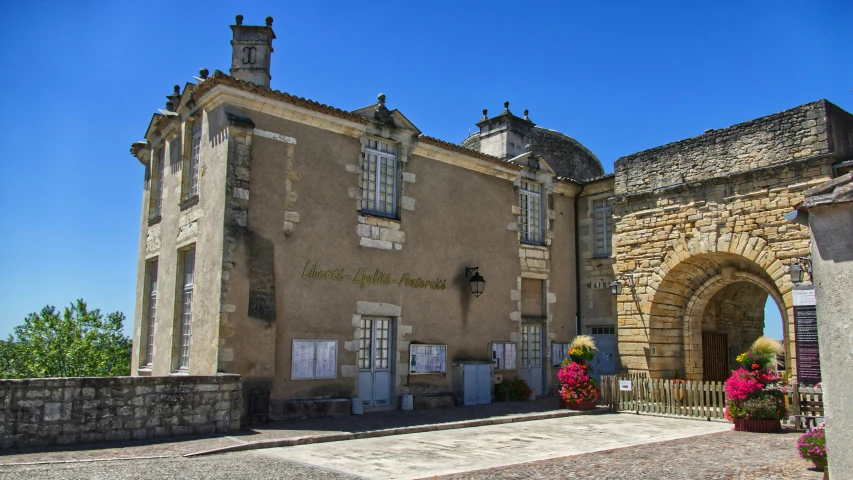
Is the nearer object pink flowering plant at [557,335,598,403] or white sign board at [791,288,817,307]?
white sign board at [791,288,817,307]

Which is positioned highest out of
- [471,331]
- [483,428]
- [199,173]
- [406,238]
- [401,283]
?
[199,173]

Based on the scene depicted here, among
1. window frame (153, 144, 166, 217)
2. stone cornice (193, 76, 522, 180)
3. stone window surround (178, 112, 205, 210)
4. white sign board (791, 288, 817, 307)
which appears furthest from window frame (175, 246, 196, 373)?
white sign board (791, 288, 817, 307)

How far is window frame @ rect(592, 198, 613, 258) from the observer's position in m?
15.4

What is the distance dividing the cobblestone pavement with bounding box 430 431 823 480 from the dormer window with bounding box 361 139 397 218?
612 centimetres

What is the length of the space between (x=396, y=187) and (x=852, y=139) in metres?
8.25

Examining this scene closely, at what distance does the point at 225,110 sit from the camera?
1070cm

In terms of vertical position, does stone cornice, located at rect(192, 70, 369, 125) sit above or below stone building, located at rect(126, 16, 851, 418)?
above

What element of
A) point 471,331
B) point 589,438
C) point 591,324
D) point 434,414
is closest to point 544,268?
point 591,324

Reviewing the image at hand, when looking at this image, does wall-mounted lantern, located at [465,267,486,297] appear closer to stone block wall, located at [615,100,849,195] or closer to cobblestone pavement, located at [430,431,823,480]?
stone block wall, located at [615,100,849,195]

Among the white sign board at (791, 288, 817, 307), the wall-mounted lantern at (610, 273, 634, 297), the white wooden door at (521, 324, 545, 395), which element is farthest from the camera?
the white wooden door at (521, 324, 545, 395)

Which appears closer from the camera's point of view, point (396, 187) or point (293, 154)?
point (293, 154)

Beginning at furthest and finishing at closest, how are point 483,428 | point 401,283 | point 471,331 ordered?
point 471,331 → point 401,283 → point 483,428

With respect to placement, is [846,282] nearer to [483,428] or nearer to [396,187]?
[483,428]

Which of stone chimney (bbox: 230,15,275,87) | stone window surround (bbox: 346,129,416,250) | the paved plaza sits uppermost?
stone chimney (bbox: 230,15,275,87)
